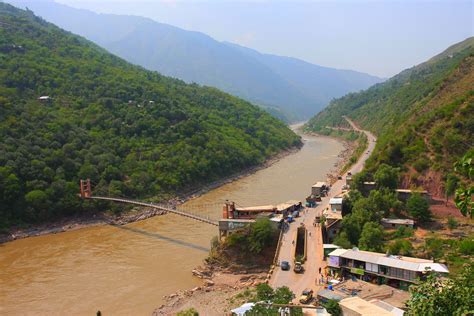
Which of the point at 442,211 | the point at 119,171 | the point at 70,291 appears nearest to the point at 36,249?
the point at 70,291

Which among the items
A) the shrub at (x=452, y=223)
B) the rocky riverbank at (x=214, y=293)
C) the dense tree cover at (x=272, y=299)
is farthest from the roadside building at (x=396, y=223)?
the dense tree cover at (x=272, y=299)

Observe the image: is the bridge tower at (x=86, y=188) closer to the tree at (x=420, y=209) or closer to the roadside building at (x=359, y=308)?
the tree at (x=420, y=209)

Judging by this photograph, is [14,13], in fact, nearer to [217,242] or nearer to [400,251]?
[217,242]

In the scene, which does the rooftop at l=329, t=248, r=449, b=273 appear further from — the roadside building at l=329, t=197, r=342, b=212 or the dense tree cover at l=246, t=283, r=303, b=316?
the roadside building at l=329, t=197, r=342, b=212

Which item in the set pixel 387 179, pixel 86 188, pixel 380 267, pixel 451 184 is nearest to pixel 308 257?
pixel 380 267

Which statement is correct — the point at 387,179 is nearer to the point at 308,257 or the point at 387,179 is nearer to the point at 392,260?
the point at 308,257
